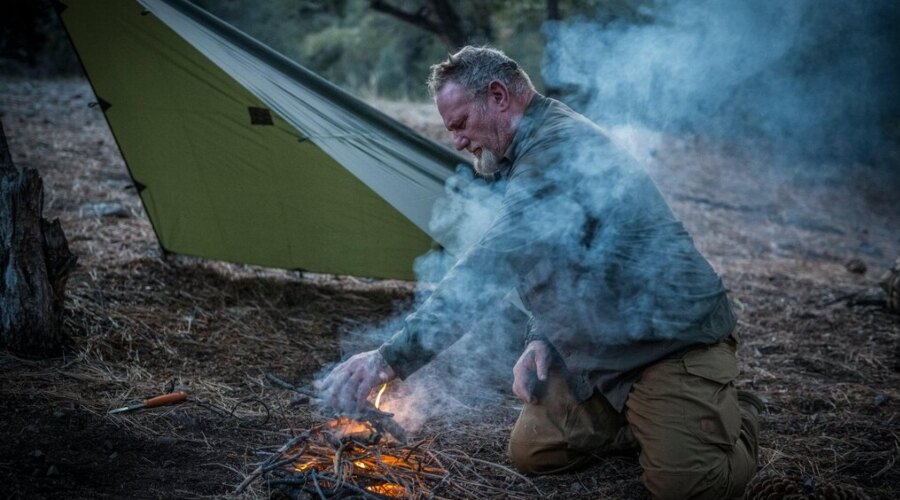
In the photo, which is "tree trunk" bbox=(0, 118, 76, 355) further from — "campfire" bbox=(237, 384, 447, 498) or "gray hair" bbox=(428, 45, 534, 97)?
"gray hair" bbox=(428, 45, 534, 97)

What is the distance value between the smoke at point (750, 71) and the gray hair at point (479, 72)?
6.38 feet

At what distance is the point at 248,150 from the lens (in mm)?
4074

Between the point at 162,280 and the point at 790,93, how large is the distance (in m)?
8.82

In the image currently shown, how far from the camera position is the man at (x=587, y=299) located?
232cm

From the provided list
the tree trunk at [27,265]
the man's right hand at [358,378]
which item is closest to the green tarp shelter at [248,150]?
the tree trunk at [27,265]

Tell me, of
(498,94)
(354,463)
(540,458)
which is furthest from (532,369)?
(498,94)

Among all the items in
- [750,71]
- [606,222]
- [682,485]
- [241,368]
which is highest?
[750,71]

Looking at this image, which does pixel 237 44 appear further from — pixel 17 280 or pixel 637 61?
pixel 637 61

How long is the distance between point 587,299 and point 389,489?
0.95 metres

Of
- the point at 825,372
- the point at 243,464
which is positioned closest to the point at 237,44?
the point at 243,464

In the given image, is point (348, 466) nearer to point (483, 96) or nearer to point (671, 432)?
point (671, 432)

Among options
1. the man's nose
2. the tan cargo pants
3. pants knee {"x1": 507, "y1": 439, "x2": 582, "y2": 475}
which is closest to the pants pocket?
the tan cargo pants

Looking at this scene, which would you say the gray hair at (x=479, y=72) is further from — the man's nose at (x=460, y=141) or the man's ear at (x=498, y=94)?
the man's nose at (x=460, y=141)

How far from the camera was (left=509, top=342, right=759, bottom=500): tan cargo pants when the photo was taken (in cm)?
245
